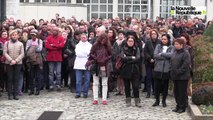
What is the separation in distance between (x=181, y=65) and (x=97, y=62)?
94.7 inches

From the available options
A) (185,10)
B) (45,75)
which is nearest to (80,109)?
(45,75)

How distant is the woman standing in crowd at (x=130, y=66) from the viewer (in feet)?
41.1

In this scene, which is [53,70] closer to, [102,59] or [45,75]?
[45,75]

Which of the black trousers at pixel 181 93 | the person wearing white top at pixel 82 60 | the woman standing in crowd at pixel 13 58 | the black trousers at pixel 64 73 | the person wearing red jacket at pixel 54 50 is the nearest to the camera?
the black trousers at pixel 181 93

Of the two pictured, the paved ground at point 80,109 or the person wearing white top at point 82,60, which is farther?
the person wearing white top at point 82,60

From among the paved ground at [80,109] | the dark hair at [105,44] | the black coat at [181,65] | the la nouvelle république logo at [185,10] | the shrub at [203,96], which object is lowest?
the paved ground at [80,109]

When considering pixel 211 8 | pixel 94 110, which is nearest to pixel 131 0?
pixel 211 8

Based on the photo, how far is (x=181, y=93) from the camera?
39.4ft

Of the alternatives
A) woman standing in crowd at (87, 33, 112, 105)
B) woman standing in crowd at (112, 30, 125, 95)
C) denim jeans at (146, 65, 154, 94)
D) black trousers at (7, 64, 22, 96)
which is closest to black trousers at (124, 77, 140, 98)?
woman standing in crowd at (87, 33, 112, 105)

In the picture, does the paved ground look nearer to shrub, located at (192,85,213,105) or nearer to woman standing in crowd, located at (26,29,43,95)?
woman standing in crowd, located at (26,29,43,95)

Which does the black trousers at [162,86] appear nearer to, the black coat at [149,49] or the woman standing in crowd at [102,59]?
the black coat at [149,49]

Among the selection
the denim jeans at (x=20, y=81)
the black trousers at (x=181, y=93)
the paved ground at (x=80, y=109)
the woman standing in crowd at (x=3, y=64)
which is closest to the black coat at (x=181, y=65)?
the black trousers at (x=181, y=93)

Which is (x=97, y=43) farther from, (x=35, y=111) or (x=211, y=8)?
(x=211, y=8)

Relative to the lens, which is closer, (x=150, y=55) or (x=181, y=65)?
(x=181, y=65)
